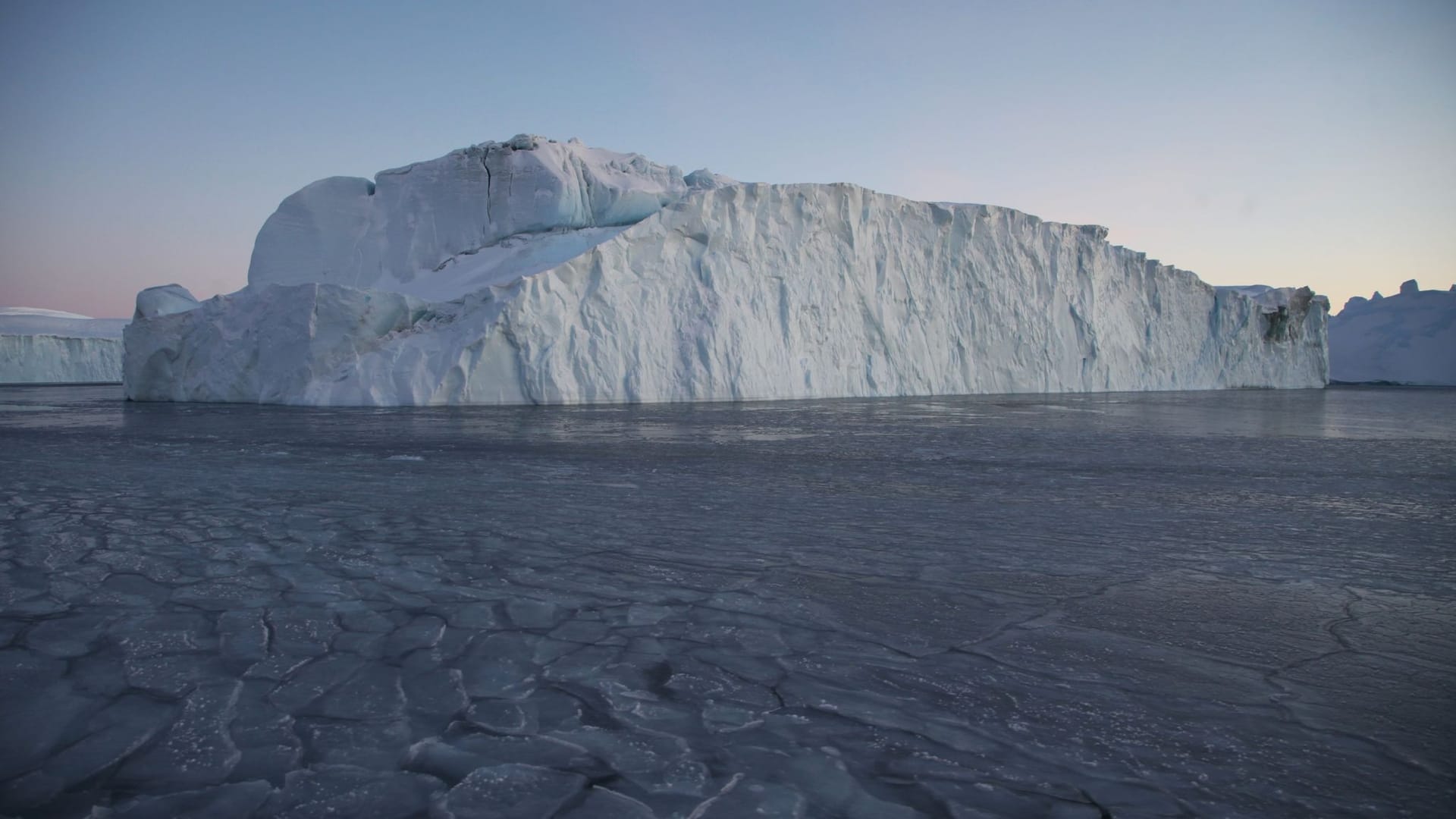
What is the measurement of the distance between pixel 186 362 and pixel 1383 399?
2806cm

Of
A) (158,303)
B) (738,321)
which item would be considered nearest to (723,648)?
(738,321)

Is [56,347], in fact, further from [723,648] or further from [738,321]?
[723,648]

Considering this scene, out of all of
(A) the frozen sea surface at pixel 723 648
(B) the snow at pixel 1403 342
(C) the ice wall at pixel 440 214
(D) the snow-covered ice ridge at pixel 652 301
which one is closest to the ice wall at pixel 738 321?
(D) the snow-covered ice ridge at pixel 652 301

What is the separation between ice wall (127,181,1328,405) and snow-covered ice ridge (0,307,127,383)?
75.6 feet

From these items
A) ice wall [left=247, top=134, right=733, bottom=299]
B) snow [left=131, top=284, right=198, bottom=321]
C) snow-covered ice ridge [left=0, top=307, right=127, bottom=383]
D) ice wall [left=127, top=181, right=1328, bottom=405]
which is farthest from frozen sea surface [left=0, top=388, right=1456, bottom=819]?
snow-covered ice ridge [left=0, top=307, right=127, bottom=383]

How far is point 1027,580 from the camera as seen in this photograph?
3061 mm

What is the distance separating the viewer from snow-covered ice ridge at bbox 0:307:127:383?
35.7 meters

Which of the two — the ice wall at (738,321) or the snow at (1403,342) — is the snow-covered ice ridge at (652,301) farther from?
the snow at (1403,342)

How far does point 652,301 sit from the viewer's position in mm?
16719

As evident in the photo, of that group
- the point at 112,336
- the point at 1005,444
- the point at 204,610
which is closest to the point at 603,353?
the point at 1005,444

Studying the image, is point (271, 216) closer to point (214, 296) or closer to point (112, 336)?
point (214, 296)

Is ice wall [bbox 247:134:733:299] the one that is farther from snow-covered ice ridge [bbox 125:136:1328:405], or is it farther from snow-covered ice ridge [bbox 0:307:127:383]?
snow-covered ice ridge [bbox 0:307:127:383]

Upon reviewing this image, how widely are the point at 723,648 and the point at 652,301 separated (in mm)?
14744

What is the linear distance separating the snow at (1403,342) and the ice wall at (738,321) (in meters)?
22.9
